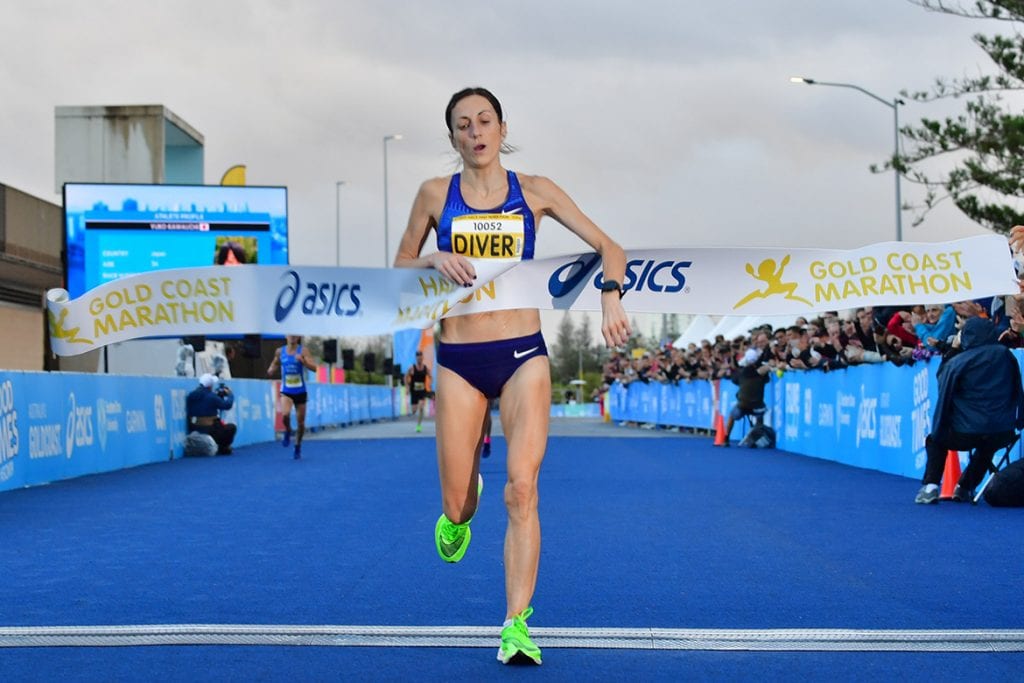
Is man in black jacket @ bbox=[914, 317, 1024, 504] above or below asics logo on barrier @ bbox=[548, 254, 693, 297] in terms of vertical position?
below

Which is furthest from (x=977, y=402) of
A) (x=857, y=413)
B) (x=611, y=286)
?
(x=611, y=286)

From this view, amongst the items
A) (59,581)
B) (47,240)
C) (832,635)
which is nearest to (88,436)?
(59,581)

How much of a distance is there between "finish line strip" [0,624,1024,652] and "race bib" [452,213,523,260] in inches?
63.5

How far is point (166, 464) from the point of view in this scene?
72.5 feet

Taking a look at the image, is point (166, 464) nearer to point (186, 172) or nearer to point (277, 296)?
point (277, 296)

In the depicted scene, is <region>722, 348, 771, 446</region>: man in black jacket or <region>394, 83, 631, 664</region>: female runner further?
<region>722, 348, 771, 446</region>: man in black jacket

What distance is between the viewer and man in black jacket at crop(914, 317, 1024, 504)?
13.1 meters

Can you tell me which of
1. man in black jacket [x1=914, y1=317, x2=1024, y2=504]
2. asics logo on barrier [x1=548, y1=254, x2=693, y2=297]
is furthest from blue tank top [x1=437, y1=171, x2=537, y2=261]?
man in black jacket [x1=914, y1=317, x2=1024, y2=504]

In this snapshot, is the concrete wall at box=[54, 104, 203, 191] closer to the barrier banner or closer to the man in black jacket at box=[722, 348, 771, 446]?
the barrier banner

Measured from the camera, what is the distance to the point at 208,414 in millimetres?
25203

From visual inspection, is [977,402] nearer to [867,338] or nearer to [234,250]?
[867,338]

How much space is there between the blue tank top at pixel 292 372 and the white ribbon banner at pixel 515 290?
621 inches

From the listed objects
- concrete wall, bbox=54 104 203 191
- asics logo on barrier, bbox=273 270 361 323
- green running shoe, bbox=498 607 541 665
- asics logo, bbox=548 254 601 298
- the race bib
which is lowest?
green running shoe, bbox=498 607 541 665

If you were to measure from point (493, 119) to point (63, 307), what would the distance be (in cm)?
194
